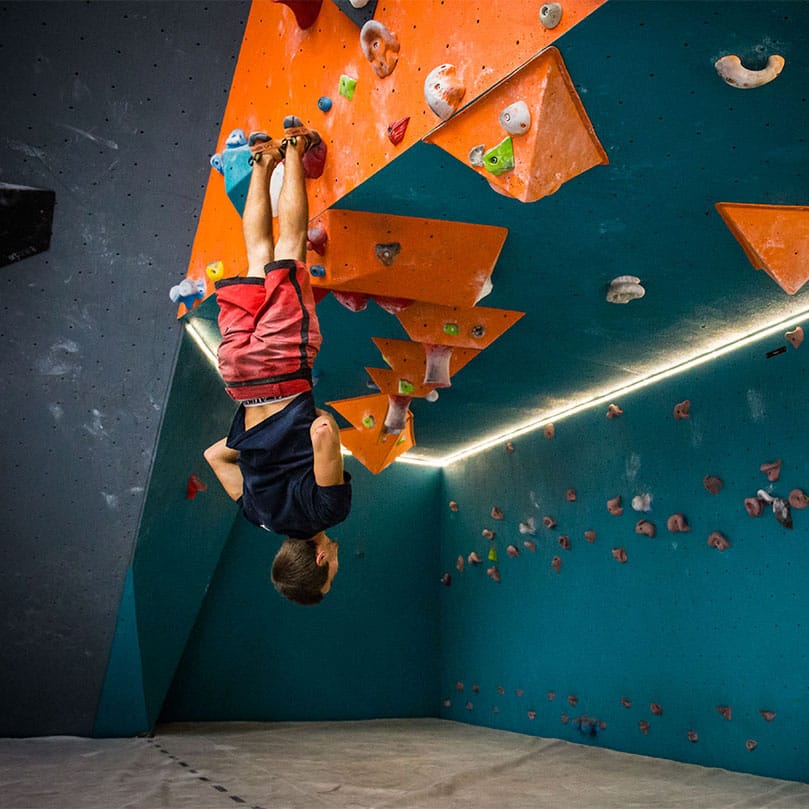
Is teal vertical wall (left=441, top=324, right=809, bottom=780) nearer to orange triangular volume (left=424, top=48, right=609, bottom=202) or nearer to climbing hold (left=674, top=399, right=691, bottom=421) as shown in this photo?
climbing hold (left=674, top=399, right=691, bottom=421)

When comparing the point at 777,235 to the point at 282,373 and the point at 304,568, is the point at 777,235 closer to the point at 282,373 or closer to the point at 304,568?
the point at 282,373

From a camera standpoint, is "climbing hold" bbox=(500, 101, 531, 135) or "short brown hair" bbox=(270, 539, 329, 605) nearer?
"climbing hold" bbox=(500, 101, 531, 135)

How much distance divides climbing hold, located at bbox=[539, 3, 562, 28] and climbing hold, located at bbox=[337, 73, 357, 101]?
90 centimetres

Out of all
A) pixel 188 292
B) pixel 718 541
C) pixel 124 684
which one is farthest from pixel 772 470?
pixel 124 684

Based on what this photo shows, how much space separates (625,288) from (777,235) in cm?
78

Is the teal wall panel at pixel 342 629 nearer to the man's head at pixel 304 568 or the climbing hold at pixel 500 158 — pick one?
the man's head at pixel 304 568

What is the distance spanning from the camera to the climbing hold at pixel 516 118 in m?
2.25

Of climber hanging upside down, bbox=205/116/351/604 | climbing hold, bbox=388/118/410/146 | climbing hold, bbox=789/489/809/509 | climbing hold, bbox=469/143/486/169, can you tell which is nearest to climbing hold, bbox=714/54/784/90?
climbing hold, bbox=469/143/486/169

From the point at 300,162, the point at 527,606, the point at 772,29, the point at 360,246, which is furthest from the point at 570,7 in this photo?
the point at 527,606

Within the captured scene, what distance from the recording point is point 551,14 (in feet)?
6.73

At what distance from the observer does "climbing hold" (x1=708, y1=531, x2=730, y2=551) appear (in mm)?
4340

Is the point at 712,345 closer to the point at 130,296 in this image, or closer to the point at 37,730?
the point at 130,296

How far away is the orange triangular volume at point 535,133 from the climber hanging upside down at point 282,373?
0.60 metres

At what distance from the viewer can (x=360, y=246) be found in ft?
10.3
